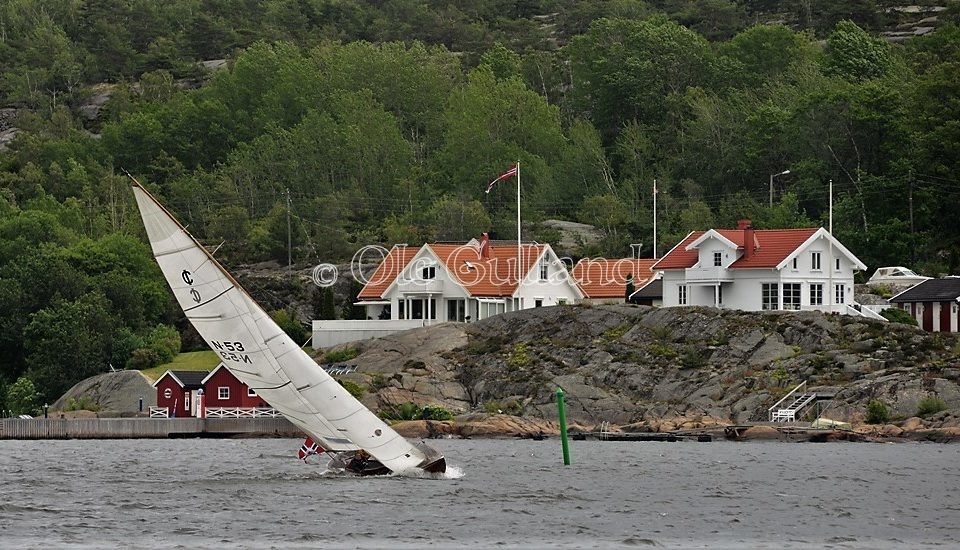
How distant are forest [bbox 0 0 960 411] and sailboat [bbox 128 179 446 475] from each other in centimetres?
4698

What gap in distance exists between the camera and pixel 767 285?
82.8 meters

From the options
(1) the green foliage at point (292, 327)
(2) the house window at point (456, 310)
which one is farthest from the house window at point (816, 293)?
(1) the green foliage at point (292, 327)

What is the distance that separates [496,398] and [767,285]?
54.4 ft

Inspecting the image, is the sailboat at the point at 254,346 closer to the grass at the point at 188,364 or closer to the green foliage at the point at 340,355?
the green foliage at the point at 340,355

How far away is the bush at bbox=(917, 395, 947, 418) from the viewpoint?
6662cm

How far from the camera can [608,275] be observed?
98.5m

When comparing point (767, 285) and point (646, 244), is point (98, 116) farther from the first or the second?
point (767, 285)

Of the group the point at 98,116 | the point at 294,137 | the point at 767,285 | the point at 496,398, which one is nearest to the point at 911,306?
the point at 767,285

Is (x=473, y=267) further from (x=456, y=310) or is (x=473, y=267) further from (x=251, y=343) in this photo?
(x=251, y=343)

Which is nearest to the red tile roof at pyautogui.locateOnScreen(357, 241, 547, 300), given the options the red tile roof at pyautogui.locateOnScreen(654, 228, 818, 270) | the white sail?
the red tile roof at pyautogui.locateOnScreen(654, 228, 818, 270)

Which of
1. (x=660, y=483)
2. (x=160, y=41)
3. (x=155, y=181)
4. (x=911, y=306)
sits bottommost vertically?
(x=660, y=483)

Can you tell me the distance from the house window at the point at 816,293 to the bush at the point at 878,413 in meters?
16.3

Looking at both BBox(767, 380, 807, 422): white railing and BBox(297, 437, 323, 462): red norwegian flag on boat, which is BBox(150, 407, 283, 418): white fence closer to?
BBox(767, 380, 807, 422): white railing

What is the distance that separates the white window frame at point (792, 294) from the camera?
82625mm
